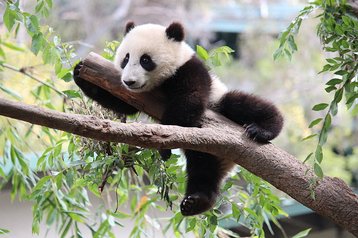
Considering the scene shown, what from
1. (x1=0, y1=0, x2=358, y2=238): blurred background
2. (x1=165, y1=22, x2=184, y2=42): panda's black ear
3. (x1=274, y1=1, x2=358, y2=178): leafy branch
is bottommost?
(x1=0, y1=0, x2=358, y2=238): blurred background

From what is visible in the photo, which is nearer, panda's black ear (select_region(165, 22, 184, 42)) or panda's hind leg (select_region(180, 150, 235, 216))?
panda's hind leg (select_region(180, 150, 235, 216))

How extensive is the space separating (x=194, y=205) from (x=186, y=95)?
16.4 inches

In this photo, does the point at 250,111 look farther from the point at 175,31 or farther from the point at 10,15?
the point at 10,15

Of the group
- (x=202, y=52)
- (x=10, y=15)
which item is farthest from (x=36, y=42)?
(x=202, y=52)

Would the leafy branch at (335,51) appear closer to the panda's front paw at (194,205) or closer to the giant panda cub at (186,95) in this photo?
the giant panda cub at (186,95)

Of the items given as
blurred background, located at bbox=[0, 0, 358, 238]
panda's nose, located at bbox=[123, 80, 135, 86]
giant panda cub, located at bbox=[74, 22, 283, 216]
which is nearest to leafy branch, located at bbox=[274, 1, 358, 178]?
giant panda cub, located at bbox=[74, 22, 283, 216]

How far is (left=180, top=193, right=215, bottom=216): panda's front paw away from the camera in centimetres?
207

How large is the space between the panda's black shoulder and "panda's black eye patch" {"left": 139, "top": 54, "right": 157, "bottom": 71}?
0.28ft

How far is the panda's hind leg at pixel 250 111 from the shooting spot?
2129mm

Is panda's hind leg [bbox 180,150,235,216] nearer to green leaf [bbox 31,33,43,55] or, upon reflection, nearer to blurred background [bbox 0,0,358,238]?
green leaf [bbox 31,33,43,55]

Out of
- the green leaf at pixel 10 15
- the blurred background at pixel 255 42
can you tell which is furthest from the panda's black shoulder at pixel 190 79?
the blurred background at pixel 255 42

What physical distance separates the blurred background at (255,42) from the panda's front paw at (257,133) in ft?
14.7

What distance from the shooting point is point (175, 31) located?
2461 millimetres

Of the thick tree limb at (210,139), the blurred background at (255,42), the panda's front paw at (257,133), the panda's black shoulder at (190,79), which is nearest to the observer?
the thick tree limb at (210,139)
